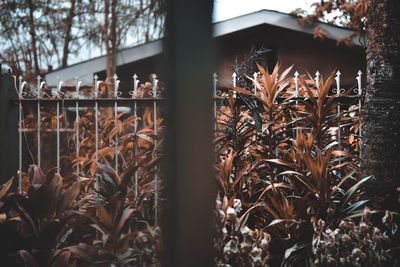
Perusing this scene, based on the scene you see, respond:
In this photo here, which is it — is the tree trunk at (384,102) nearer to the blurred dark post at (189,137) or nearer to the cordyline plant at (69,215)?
the cordyline plant at (69,215)

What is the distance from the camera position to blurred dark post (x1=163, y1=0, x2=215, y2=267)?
850mm

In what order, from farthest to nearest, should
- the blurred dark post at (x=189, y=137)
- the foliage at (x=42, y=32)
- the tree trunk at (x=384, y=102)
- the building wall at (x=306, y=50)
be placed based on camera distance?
the building wall at (x=306, y=50) < the tree trunk at (x=384, y=102) < the foliage at (x=42, y=32) < the blurred dark post at (x=189, y=137)

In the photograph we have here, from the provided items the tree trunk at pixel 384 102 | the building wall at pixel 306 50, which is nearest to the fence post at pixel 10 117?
the tree trunk at pixel 384 102

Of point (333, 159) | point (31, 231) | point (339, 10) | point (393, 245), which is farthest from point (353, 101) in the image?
point (339, 10)

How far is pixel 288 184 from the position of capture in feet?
10.2

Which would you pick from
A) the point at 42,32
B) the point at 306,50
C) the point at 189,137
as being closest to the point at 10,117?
the point at 42,32

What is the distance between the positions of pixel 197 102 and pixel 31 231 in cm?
218

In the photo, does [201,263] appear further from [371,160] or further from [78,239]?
[371,160]

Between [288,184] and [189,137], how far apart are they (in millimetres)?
2308

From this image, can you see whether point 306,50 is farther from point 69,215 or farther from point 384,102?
point 69,215

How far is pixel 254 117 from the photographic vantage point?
3564 millimetres

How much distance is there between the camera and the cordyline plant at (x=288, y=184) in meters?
2.51

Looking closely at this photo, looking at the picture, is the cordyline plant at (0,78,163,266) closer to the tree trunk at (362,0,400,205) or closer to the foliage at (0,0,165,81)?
the foliage at (0,0,165,81)

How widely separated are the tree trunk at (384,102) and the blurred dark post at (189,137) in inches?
92.0
